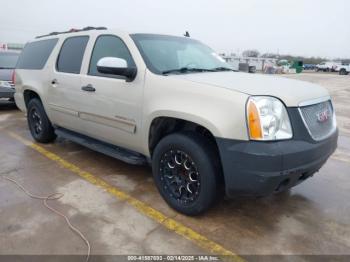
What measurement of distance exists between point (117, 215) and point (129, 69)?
1.53m

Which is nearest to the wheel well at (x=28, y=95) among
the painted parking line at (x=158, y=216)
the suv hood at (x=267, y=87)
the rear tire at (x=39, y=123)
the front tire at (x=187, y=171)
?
the rear tire at (x=39, y=123)

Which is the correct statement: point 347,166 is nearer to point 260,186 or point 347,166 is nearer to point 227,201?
point 227,201

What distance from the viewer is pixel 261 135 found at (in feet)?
8.66

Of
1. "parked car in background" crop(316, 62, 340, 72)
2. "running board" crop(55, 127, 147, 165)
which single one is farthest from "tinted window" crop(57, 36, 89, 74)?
"parked car in background" crop(316, 62, 340, 72)

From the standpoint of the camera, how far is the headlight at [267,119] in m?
2.64

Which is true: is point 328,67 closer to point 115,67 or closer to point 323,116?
point 323,116

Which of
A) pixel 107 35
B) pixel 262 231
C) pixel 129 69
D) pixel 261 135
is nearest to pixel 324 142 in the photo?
pixel 261 135

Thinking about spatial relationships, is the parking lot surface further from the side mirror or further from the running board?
the side mirror

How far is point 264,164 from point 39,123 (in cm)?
441

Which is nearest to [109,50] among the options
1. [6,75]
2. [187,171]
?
[187,171]

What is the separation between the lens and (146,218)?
324cm

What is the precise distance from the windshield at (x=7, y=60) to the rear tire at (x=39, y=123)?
186 inches

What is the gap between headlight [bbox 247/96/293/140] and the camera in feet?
8.68

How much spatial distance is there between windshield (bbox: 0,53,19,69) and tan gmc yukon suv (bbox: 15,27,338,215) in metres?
5.67
